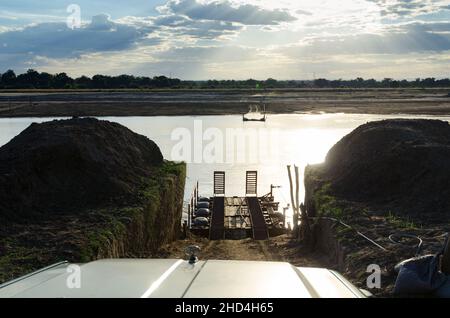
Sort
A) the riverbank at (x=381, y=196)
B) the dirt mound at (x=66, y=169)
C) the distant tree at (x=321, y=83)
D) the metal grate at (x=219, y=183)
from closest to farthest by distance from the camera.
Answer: the riverbank at (x=381, y=196)
the dirt mound at (x=66, y=169)
the metal grate at (x=219, y=183)
the distant tree at (x=321, y=83)

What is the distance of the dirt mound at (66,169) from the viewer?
44.6 ft

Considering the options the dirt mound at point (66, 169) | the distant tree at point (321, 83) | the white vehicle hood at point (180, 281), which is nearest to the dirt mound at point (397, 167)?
the dirt mound at point (66, 169)

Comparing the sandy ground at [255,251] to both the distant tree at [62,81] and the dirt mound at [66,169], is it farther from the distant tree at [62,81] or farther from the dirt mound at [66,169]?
the distant tree at [62,81]

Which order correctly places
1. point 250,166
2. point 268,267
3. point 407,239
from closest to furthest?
point 268,267 < point 407,239 < point 250,166

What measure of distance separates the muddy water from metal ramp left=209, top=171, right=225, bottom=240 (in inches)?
55.7

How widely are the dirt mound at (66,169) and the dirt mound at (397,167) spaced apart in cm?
683

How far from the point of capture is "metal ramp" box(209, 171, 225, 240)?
22359 millimetres

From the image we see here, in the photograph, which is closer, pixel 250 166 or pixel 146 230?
pixel 146 230

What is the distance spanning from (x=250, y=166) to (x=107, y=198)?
21.0 meters

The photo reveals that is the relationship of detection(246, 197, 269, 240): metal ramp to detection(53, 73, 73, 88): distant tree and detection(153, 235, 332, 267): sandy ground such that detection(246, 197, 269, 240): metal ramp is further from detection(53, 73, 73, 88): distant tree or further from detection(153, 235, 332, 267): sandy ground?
detection(53, 73, 73, 88): distant tree

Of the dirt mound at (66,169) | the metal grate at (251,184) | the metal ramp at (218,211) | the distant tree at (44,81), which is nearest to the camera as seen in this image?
the dirt mound at (66,169)

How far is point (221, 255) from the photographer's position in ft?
52.0
